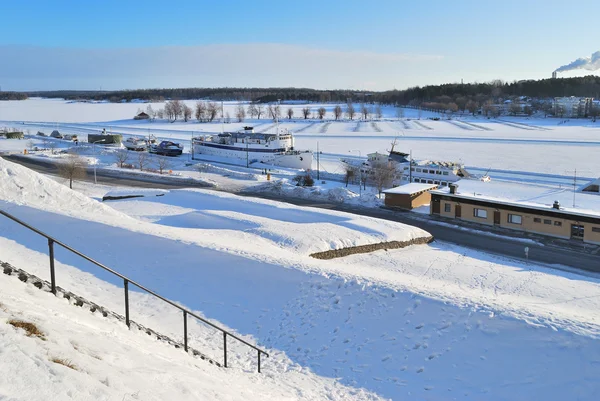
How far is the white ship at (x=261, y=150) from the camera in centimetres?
5135

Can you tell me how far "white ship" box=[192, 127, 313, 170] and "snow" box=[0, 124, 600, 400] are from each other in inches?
1413

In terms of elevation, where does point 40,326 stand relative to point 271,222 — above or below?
above

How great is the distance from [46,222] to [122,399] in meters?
11.7

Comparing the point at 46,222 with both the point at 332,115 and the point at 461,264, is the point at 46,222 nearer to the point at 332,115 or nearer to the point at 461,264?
the point at 461,264

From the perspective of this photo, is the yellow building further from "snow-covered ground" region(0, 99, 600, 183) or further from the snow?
"snow-covered ground" region(0, 99, 600, 183)

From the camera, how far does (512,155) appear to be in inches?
2108

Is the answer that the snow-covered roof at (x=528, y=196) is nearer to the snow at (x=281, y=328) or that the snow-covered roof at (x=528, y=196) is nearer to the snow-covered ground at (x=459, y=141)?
the snow at (x=281, y=328)

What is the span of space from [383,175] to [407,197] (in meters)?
7.91

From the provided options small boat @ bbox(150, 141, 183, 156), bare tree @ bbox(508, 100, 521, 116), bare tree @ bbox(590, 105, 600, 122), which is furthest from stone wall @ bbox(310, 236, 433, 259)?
bare tree @ bbox(508, 100, 521, 116)

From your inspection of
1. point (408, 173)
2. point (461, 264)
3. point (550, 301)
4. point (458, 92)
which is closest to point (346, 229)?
point (461, 264)

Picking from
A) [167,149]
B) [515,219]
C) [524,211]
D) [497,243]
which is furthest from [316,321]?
[167,149]

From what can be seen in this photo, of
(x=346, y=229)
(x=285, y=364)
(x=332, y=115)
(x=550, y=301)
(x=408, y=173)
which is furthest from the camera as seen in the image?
(x=332, y=115)

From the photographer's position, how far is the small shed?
29.6 meters

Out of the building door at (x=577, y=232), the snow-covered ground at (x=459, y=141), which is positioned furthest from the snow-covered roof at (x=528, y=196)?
the snow-covered ground at (x=459, y=141)
